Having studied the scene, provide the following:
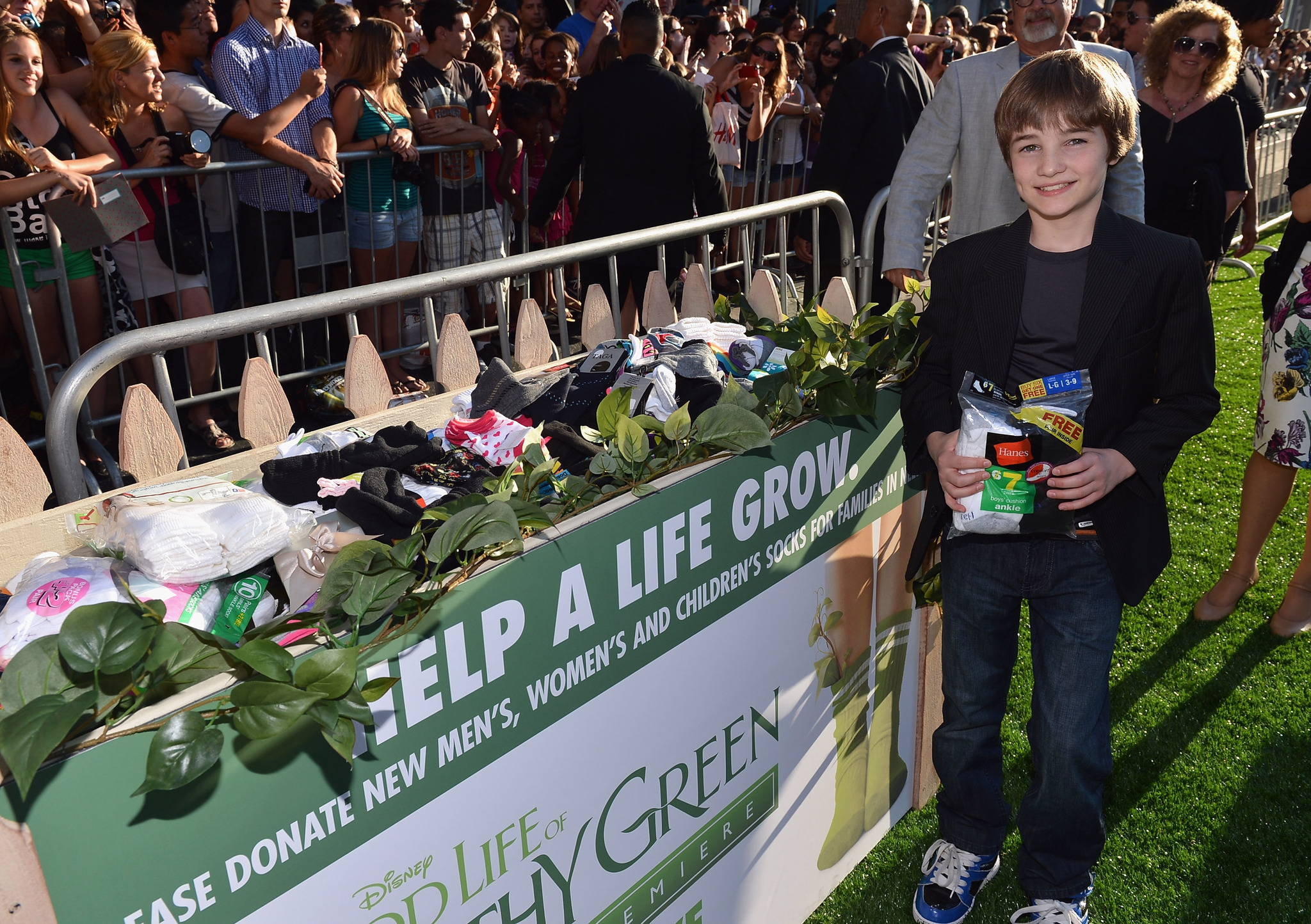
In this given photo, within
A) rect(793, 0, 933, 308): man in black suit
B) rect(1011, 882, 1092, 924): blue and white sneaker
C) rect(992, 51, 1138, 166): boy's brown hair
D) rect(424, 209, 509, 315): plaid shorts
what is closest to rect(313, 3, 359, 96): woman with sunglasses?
rect(424, 209, 509, 315): plaid shorts

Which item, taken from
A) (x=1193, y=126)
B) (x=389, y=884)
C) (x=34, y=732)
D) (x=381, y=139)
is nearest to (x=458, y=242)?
(x=381, y=139)

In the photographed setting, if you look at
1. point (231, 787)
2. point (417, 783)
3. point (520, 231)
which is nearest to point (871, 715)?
point (417, 783)

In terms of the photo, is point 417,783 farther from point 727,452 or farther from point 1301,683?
point 1301,683

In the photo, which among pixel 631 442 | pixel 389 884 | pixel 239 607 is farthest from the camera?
pixel 631 442

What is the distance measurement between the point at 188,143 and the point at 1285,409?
437cm

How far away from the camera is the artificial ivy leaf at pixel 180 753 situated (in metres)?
1.13

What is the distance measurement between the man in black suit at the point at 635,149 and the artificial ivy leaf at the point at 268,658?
3651 mm

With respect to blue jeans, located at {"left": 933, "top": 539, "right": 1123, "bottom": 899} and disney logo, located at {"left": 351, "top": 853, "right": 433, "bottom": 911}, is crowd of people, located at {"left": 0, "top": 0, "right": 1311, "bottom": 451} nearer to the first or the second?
blue jeans, located at {"left": 933, "top": 539, "right": 1123, "bottom": 899}

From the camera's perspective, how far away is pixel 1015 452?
1874 millimetres

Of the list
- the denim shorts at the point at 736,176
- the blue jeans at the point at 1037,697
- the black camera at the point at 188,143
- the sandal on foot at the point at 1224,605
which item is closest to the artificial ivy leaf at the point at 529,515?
the blue jeans at the point at 1037,697

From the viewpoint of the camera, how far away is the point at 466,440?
2.14 metres

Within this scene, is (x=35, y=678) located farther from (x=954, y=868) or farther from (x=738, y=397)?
(x=954, y=868)

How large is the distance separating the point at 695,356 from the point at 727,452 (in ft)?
1.58

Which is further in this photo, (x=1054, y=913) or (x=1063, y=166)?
(x=1054, y=913)
